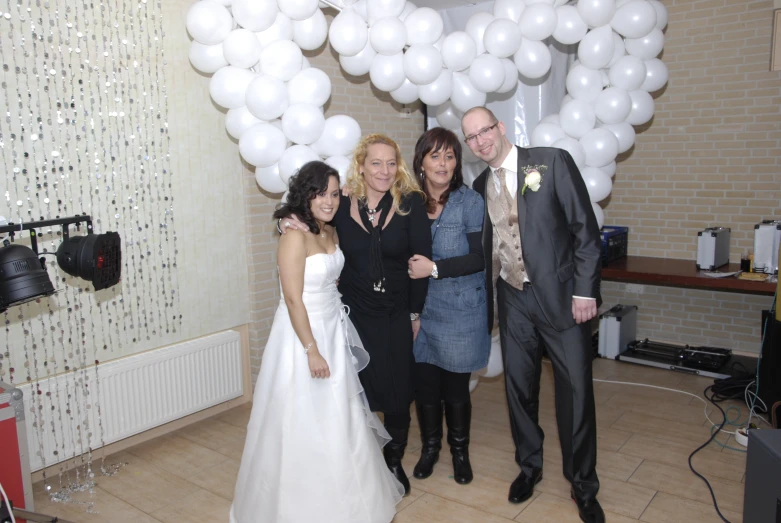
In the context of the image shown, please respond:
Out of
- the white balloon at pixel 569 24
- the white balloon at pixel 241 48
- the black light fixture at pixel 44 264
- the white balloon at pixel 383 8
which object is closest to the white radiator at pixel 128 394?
the black light fixture at pixel 44 264

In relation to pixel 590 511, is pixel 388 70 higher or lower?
higher

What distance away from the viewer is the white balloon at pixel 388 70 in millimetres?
3303

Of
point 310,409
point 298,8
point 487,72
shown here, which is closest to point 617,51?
point 487,72

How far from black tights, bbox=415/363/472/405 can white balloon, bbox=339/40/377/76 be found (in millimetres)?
1550

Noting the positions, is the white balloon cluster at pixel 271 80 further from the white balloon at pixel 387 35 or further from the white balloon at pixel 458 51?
the white balloon at pixel 458 51

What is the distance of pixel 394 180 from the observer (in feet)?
9.17

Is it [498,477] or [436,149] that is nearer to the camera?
[436,149]

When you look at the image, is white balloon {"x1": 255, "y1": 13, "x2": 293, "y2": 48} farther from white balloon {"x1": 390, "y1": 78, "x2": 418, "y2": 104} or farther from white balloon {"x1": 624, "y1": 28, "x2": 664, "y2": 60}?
white balloon {"x1": 624, "y1": 28, "x2": 664, "y2": 60}

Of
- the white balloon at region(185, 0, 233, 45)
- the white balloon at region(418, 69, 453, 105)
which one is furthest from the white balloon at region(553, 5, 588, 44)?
the white balloon at region(185, 0, 233, 45)

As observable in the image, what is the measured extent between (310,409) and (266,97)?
1.40m

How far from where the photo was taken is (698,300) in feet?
16.6

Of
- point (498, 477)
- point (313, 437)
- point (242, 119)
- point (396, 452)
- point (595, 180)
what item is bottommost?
point (498, 477)

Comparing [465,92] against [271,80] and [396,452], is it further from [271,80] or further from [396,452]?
[396,452]

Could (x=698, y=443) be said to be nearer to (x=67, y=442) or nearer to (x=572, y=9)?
(x=572, y=9)
